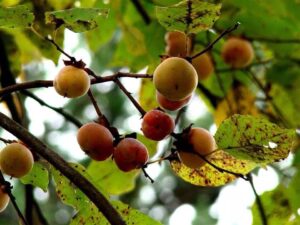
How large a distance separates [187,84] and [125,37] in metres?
0.80

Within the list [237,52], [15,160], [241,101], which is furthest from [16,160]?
[241,101]

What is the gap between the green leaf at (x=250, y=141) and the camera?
73cm

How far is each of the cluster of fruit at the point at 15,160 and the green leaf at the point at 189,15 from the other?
0.65 ft

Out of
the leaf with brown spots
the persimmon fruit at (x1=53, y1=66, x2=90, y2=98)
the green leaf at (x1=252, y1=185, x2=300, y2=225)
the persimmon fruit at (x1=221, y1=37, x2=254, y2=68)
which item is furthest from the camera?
the leaf with brown spots

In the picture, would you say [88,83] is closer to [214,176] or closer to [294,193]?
[214,176]

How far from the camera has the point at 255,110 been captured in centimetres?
142

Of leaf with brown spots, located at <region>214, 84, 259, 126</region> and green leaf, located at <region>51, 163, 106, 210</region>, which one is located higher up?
green leaf, located at <region>51, 163, 106, 210</region>

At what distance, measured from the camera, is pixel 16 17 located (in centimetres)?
73

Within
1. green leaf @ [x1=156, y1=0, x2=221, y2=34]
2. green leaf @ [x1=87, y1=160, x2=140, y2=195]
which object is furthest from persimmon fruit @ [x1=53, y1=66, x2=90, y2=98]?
green leaf @ [x1=87, y1=160, x2=140, y2=195]

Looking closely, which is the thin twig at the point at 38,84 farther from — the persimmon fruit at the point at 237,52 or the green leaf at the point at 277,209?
the persimmon fruit at the point at 237,52

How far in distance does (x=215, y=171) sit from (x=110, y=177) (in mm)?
319

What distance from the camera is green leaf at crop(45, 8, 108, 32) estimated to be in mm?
707

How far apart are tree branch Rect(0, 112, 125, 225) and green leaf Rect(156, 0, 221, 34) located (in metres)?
0.21

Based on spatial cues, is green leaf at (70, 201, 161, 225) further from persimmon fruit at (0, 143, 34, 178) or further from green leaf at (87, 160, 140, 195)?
green leaf at (87, 160, 140, 195)
